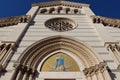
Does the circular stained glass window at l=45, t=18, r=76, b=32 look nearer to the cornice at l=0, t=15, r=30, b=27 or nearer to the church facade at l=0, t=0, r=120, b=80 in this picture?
the church facade at l=0, t=0, r=120, b=80

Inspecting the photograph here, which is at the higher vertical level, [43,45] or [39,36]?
[39,36]

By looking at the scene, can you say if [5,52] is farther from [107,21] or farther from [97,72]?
[107,21]

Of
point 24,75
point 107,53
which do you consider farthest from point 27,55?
point 107,53

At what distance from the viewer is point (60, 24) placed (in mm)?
13680

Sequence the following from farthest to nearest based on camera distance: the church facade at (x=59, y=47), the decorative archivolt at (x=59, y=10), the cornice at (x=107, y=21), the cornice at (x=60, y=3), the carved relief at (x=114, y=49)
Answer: the cornice at (x=60, y=3)
the decorative archivolt at (x=59, y=10)
the cornice at (x=107, y=21)
the carved relief at (x=114, y=49)
the church facade at (x=59, y=47)

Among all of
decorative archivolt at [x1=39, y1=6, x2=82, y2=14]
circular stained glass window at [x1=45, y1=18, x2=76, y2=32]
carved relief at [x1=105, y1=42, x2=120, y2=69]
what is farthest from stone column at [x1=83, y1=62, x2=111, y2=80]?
decorative archivolt at [x1=39, y1=6, x2=82, y2=14]

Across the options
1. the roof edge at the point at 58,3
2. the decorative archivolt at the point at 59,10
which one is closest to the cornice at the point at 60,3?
the roof edge at the point at 58,3

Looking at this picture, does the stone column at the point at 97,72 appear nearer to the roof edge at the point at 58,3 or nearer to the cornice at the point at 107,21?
the cornice at the point at 107,21

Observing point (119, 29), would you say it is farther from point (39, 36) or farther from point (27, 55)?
point (27, 55)

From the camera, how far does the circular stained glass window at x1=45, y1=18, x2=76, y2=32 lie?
12988 millimetres

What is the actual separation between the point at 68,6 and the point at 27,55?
336 inches

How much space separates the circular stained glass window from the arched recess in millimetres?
1420

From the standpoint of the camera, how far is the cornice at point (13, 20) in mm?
13033

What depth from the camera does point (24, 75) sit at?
8.88 meters
